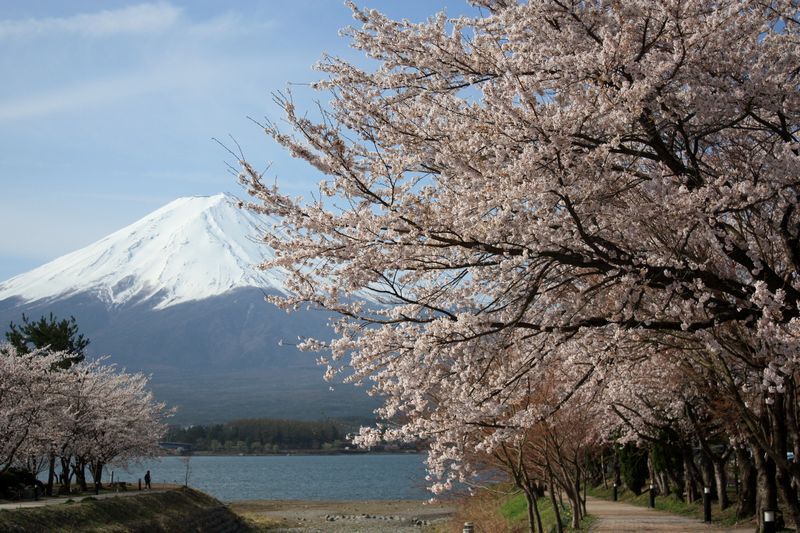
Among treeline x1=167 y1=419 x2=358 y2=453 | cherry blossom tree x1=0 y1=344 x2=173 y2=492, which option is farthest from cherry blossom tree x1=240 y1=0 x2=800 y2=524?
treeline x1=167 y1=419 x2=358 y2=453

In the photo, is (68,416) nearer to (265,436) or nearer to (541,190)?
(541,190)

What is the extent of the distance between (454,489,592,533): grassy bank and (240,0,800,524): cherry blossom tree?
10.4m

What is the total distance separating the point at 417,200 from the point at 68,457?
32.4 meters

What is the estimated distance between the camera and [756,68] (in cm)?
640

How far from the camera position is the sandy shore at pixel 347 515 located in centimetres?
3788

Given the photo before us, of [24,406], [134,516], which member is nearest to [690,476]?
[134,516]

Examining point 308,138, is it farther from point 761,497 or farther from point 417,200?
point 761,497

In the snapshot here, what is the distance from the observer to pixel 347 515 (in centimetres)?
4503

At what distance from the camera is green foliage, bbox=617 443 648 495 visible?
86.8 feet

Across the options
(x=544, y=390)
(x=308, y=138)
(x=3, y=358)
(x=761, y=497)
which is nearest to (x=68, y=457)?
(x=3, y=358)

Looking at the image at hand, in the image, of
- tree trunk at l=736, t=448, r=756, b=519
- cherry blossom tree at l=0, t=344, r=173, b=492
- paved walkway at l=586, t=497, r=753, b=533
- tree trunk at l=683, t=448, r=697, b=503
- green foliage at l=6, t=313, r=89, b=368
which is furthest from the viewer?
green foliage at l=6, t=313, r=89, b=368

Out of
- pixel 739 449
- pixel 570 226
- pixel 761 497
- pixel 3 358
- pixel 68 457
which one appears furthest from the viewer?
pixel 68 457

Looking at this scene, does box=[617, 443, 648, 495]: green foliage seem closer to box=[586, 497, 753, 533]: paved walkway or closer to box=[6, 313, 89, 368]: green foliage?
box=[586, 497, 753, 533]: paved walkway

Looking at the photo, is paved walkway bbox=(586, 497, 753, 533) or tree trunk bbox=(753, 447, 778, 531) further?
paved walkway bbox=(586, 497, 753, 533)
